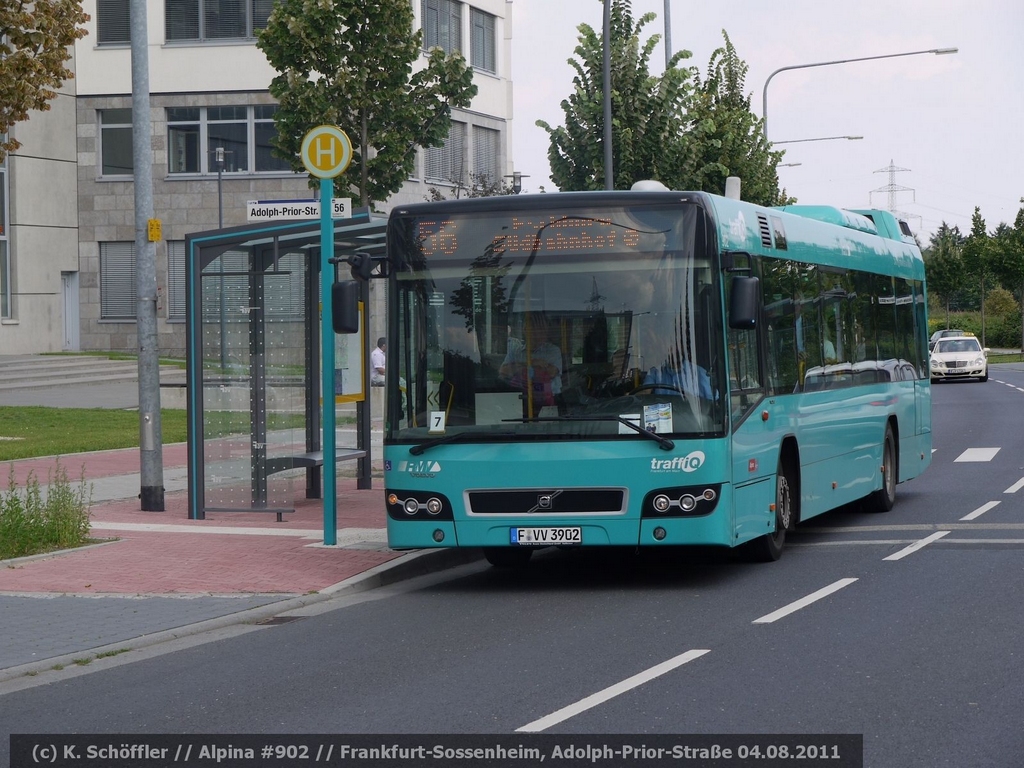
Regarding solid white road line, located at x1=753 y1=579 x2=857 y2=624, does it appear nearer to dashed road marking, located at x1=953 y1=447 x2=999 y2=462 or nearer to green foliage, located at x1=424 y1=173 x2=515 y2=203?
dashed road marking, located at x1=953 y1=447 x2=999 y2=462

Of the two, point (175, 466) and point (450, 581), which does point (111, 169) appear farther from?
point (450, 581)

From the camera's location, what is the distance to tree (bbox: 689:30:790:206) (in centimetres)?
3269

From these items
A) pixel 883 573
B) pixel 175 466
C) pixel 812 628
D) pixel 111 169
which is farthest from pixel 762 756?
pixel 111 169

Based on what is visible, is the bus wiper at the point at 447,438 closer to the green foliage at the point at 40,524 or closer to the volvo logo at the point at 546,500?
the volvo logo at the point at 546,500

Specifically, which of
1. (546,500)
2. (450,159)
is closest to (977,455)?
(546,500)

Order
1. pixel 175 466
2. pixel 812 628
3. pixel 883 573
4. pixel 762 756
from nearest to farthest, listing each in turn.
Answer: pixel 762 756 < pixel 812 628 < pixel 883 573 < pixel 175 466

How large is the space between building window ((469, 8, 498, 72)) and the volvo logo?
42083 mm

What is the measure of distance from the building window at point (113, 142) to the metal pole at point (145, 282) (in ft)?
108

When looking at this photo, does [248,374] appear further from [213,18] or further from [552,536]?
[213,18]

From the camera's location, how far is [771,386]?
40.1 ft

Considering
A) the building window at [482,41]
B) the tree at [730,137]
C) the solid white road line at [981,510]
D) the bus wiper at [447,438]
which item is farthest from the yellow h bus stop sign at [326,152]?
the building window at [482,41]

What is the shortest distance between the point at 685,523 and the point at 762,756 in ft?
15.0

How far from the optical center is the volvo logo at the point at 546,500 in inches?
428


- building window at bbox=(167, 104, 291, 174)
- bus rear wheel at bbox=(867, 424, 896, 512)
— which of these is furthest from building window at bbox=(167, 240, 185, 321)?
bus rear wheel at bbox=(867, 424, 896, 512)
